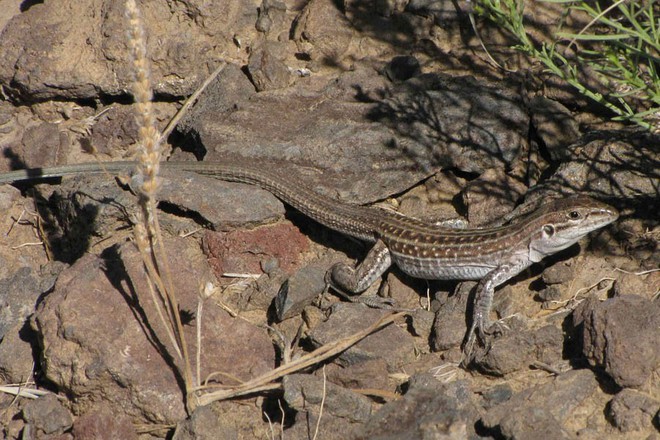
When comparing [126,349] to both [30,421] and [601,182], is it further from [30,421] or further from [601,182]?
[601,182]

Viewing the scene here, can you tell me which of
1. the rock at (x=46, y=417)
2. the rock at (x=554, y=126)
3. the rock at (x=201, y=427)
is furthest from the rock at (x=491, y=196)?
the rock at (x=46, y=417)

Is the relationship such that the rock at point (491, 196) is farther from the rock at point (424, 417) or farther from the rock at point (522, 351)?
the rock at point (424, 417)

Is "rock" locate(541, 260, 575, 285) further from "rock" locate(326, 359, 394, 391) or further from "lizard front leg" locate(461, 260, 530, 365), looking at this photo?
"rock" locate(326, 359, 394, 391)

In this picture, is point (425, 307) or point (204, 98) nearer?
point (425, 307)

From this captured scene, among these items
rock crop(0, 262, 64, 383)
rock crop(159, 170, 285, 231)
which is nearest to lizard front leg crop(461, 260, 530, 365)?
rock crop(159, 170, 285, 231)

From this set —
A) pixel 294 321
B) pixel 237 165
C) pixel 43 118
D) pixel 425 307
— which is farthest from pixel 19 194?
pixel 425 307
